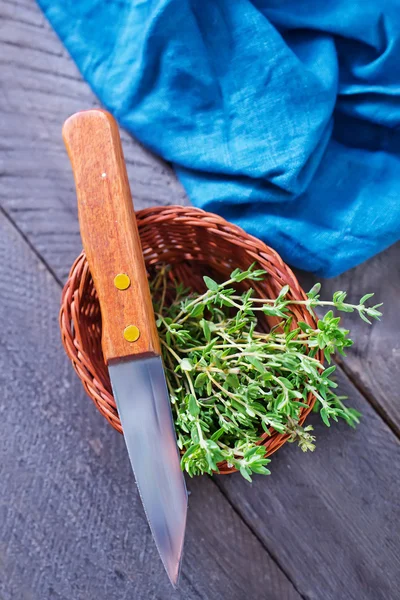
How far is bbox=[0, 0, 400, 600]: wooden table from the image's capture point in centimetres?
72

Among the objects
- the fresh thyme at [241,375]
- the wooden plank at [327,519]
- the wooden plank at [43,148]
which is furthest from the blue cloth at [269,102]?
the wooden plank at [327,519]

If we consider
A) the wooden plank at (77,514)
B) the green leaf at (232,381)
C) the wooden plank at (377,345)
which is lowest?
the wooden plank at (77,514)

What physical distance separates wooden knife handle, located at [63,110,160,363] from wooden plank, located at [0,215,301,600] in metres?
0.20

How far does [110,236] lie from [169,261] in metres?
0.17

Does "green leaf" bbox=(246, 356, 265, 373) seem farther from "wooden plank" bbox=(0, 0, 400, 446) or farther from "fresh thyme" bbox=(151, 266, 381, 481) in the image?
"wooden plank" bbox=(0, 0, 400, 446)

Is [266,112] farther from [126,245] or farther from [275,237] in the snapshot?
[126,245]

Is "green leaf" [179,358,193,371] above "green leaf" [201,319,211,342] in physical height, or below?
below

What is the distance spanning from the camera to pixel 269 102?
0.71 meters

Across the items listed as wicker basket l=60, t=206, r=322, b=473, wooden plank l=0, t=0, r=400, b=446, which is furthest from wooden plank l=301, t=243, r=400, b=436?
wicker basket l=60, t=206, r=322, b=473

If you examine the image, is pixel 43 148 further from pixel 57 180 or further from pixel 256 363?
pixel 256 363

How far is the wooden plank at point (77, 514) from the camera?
0.72 meters

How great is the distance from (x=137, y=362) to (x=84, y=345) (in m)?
0.09

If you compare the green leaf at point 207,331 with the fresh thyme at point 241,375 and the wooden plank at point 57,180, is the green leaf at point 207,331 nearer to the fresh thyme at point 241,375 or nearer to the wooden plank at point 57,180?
the fresh thyme at point 241,375

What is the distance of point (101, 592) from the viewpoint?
2.35 ft
